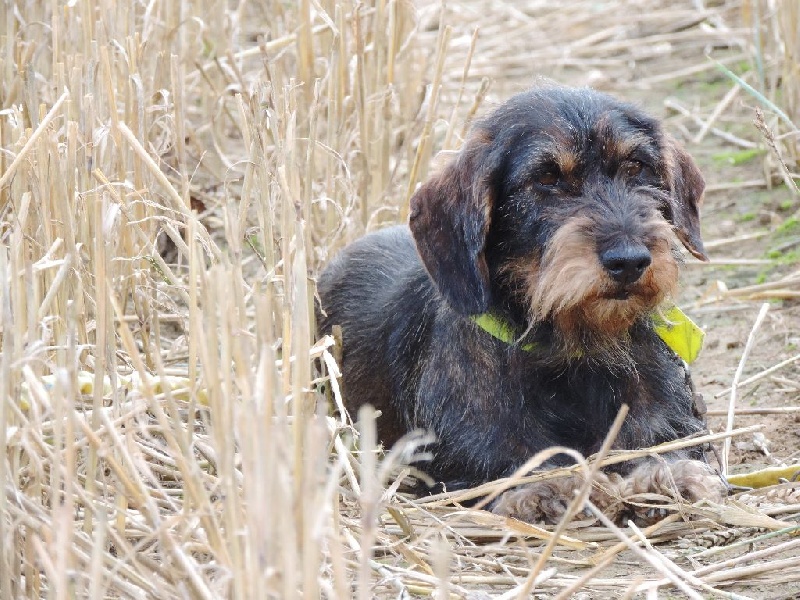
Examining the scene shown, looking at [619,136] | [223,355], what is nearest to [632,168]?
[619,136]

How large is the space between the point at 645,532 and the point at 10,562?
1967mm

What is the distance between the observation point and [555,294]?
170 inches

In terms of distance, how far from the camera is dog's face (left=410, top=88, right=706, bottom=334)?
4293 mm

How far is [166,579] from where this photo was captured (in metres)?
3.10

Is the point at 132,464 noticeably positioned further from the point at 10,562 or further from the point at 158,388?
the point at 158,388

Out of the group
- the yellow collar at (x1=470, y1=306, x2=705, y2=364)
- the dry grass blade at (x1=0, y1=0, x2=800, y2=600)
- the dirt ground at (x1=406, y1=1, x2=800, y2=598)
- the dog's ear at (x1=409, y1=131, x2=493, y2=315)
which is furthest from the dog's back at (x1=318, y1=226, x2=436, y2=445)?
the dirt ground at (x1=406, y1=1, x2=800, y2=598)

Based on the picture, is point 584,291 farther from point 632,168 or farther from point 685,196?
point 685,196

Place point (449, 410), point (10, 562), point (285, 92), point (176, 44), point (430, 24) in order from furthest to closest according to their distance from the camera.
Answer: point (430, 24) → point (176, 44) → point (449, 410) → point (285, 92) → point (10, 562)

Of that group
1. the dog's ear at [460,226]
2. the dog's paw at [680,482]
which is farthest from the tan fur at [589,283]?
the dog's paw at [680,482]

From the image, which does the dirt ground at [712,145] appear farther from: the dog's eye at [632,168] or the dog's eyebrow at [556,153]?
the dog's eyebrow at [556,153]

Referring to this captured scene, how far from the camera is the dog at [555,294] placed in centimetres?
437

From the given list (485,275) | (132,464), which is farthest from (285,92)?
(132,464)

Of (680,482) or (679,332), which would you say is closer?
(680,482)

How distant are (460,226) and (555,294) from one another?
585 millimetres
